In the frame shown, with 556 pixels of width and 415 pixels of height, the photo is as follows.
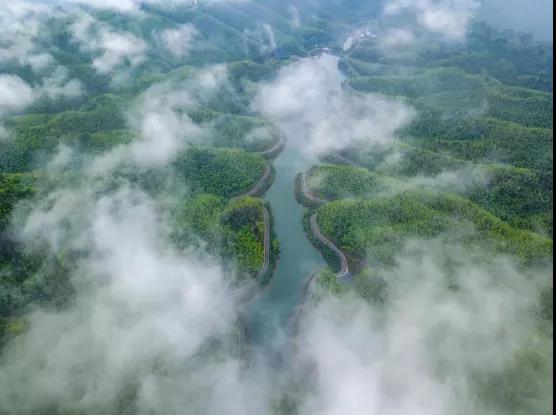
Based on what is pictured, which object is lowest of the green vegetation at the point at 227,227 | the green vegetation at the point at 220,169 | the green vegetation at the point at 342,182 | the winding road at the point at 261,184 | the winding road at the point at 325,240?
the winding road at the point at 261,184

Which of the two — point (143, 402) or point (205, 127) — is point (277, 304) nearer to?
point (143, 402)

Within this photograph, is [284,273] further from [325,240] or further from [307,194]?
[307,194]

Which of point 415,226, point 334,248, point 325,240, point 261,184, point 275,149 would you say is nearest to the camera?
point 415,226

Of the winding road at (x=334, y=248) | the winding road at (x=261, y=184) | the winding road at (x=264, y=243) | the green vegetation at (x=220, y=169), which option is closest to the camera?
the winding road at (x=264, y=243)

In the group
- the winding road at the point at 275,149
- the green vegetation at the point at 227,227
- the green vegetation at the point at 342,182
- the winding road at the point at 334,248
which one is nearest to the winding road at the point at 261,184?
the green vegetation at the point at 227,227

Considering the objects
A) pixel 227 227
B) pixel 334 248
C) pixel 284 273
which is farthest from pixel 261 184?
pixel 284 273

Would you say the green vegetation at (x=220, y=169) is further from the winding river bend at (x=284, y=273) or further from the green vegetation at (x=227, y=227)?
the winding river bend at (x=284, y=273)

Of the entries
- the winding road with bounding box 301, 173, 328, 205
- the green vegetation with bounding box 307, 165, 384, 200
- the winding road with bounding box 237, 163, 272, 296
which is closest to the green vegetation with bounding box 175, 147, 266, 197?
the winding road with bounding box 237, 163, 272, 296

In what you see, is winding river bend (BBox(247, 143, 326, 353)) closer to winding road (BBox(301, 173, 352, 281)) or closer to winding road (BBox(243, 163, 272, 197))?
winding road (BBox(243, 163, 272, 197))
